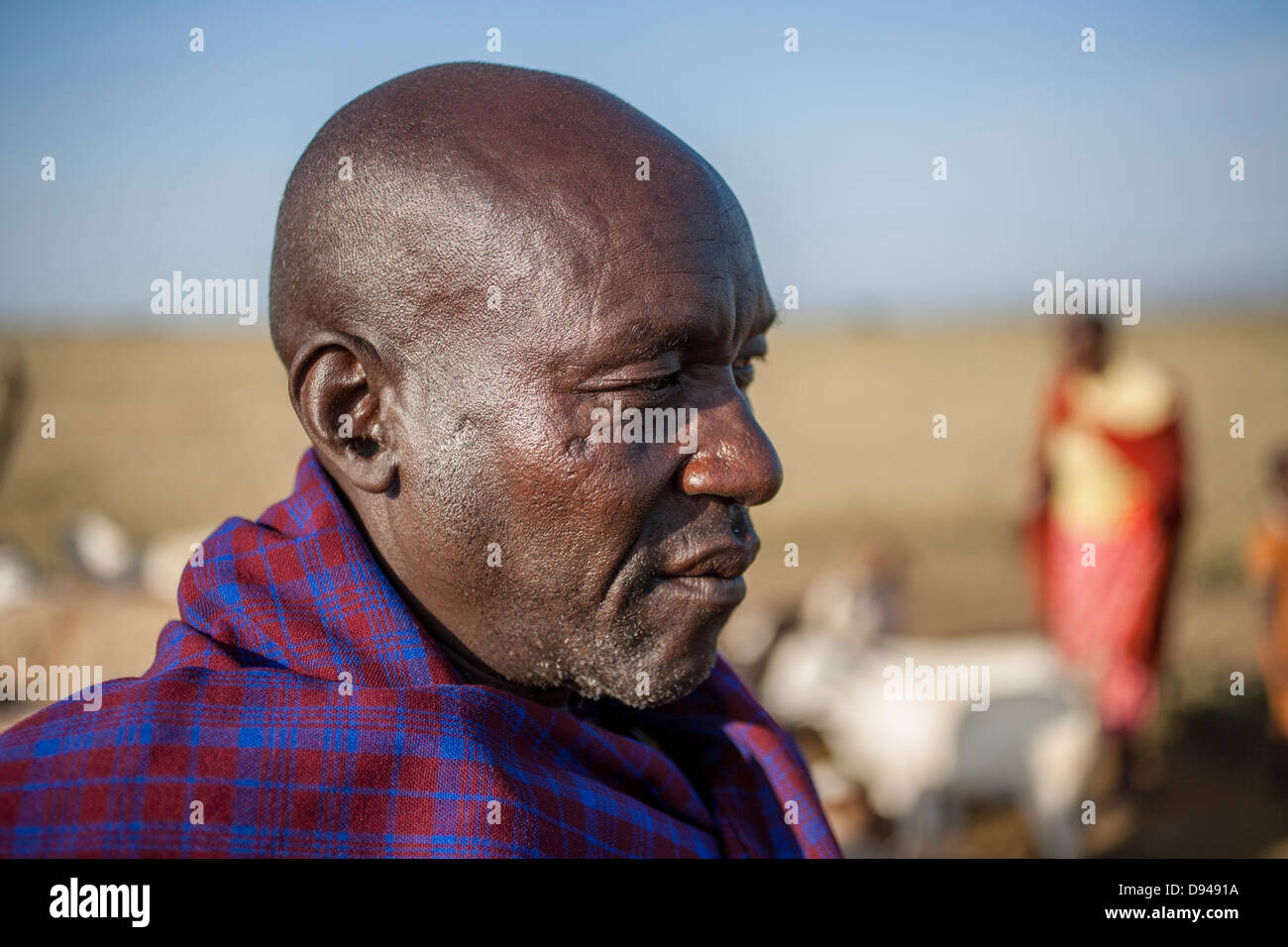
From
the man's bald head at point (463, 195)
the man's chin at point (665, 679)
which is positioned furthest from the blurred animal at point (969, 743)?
the man's bald head at point (463, 195)

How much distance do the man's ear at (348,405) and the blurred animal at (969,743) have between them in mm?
4326

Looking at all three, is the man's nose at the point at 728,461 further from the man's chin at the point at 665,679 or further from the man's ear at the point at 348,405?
the man's ear at the point at 348,405

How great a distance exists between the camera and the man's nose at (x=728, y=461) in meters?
1.72

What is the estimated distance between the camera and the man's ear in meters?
1.76

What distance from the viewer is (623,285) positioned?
5.43 ft

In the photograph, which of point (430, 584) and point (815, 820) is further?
point (815, 820)

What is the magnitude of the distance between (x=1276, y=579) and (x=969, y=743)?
2.80 m

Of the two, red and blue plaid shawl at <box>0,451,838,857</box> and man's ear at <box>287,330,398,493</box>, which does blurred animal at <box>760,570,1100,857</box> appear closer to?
red and blue plaid shawl at <box>0,451,838,857</box>

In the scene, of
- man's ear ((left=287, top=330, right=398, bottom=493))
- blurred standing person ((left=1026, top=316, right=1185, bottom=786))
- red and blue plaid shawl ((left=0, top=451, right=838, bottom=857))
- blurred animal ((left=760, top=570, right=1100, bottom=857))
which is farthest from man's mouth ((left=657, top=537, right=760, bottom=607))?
blurred standing person ((left=1026, top=316, right=1185, bottom=786))

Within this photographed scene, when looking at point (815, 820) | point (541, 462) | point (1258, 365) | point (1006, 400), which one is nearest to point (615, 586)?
point (541, 462)

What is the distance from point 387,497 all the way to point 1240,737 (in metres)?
8.13

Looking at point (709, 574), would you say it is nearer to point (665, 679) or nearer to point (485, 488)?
point (665, 679)

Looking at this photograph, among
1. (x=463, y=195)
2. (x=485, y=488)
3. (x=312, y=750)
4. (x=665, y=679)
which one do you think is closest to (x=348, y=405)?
(x=485, y=488)
